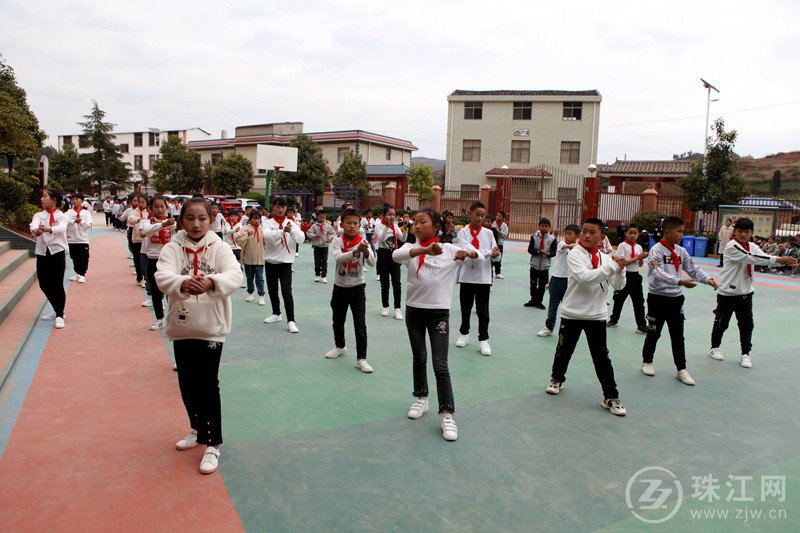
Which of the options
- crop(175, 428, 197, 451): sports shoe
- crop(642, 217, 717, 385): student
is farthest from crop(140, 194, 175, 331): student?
crop(642, 217, 717, 385): student

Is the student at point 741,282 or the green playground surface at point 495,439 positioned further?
the student at point 741,282

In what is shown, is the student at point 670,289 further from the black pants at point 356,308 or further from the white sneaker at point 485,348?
the black pants at point 356,308

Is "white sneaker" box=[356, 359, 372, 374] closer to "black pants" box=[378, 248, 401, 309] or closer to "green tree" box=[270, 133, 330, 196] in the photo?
"black pants" box=[378, 248, 401, 309]

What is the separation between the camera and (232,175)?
129 ft

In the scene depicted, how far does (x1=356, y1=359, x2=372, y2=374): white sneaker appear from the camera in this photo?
558cm

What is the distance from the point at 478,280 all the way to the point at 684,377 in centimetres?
240

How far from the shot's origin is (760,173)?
74312mm

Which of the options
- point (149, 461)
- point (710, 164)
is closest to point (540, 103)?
point (710, 164)

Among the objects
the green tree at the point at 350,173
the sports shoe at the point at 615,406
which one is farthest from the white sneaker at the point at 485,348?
the green tree at the point at 350,173

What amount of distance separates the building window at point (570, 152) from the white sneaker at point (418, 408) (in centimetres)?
3498

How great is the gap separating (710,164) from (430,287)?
20.4 metres

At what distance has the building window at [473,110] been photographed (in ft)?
123

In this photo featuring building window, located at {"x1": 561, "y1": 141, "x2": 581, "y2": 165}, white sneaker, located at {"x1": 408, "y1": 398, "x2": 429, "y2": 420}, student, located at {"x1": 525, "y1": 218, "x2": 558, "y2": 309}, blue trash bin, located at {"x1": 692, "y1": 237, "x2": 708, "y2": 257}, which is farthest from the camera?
building window, located at {"x1": 561, "y1": 141, "x2": 581, "y2": 165}

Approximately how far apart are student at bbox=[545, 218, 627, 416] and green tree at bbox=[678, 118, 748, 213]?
62.2 ft
